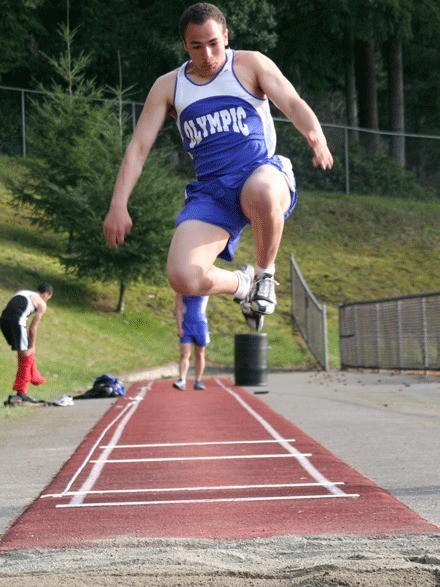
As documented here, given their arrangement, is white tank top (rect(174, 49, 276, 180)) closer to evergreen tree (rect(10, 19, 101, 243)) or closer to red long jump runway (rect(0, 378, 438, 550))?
red long jump runway (rect(0, 378, 438, 550))

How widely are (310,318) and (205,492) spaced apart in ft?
84.7

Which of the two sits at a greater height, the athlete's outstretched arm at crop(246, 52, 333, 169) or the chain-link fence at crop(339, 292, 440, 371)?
the athlete's outstretched arm at crop(246, 52, 333, 169)

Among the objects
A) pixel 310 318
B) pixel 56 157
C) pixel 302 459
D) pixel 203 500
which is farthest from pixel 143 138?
pixel 56 157

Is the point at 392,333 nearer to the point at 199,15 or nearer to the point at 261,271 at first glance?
the point at 261,271

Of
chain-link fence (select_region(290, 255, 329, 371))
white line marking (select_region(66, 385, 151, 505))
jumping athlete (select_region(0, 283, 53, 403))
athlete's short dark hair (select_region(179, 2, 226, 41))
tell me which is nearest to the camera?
athlete's short dark hair (select_region(179, 2, 226, 41))

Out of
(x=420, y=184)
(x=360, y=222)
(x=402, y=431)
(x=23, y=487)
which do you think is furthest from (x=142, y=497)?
(x=420, y=184)

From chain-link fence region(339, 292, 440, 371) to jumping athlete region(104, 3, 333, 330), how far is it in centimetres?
1529

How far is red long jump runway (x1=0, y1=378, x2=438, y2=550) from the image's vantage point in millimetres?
6340

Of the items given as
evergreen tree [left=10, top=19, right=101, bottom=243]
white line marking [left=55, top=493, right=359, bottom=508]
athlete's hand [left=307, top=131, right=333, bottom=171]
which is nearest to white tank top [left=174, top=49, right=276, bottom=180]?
athlete's hand [left=307, top=131, right=333, bottom=171]

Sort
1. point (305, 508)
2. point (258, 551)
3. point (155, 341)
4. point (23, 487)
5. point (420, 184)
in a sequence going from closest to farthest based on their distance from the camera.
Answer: point (258, 551), point (305, 508), point (23, 487), point (155, 341), point (420, 184)

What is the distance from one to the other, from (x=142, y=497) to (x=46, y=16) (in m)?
42.4

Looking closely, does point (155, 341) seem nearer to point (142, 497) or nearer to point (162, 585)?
point (142, 497)

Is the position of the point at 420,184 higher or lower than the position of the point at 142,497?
higher

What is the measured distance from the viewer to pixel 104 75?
4819 centimetres
